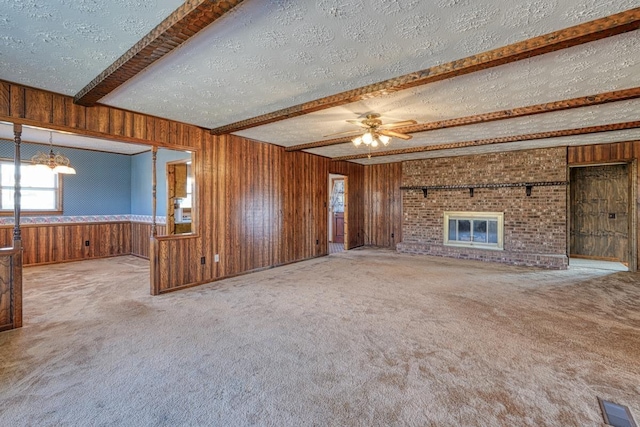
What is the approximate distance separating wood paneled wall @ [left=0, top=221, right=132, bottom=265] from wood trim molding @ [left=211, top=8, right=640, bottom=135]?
5869 mm

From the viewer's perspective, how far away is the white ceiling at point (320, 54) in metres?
1.79

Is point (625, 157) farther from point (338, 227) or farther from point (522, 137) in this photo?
point (338, 227)

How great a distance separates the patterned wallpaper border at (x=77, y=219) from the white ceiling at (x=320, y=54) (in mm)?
3747

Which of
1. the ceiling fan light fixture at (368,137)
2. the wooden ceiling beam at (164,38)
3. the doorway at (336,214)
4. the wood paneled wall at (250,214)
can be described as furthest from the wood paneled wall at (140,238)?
the ceiling fan light fixture at (368,137)

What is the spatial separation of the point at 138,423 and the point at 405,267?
4.75m

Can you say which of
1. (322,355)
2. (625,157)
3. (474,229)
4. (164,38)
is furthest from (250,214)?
(625,157)

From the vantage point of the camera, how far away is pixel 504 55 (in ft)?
7.14

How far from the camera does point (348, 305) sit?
3531 mm

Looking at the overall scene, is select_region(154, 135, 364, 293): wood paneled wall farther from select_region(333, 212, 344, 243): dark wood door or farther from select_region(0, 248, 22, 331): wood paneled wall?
select_region(333, 212, 344, 243): dark wood door

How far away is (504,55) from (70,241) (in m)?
7.75

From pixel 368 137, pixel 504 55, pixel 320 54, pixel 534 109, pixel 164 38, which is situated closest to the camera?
pixel 164 38

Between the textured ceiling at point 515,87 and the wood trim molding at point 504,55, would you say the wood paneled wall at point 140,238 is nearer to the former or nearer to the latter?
the textured ceiling at point 515,87

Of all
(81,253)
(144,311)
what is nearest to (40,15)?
(144,311)

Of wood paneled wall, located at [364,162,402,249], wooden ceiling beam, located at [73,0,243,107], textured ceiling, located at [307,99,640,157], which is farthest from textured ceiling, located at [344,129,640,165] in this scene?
wooden ceiling beam, located at [73,0,243,107]
